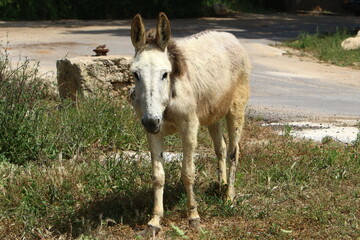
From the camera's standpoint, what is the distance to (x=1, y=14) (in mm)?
22953

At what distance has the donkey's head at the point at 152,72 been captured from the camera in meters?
4.95

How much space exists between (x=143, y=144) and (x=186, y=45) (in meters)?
2.16

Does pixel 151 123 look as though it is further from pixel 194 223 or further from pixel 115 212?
pixel 115 212

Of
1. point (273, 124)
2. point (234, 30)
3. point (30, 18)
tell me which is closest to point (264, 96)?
point (273, 124)

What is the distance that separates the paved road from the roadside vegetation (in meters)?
1.54

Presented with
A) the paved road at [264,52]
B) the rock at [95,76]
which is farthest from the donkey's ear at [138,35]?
the rock at [95,76]

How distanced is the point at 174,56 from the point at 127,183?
150 cm

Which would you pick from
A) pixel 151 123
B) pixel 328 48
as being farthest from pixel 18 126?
pixel 328 48

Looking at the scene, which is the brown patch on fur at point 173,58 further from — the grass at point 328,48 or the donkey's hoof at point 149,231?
the grass at point 328,48

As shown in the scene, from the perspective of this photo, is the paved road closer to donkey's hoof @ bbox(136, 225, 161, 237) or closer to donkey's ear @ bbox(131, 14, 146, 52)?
donkey's ear @ bbox(131, 14, 146, 52)

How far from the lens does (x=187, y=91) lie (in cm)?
555

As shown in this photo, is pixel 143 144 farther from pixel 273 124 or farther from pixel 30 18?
pixel 30 18

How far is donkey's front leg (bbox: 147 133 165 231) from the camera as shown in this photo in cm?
543

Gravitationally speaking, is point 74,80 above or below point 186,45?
below
